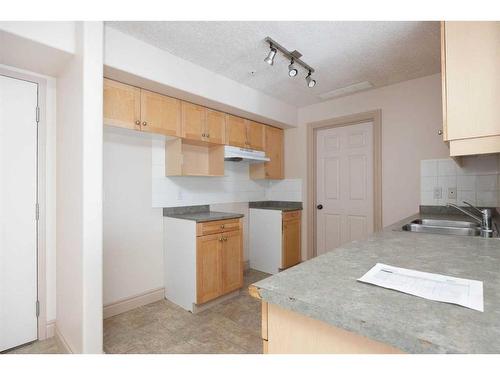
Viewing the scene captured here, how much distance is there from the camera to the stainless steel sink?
1.71 meters

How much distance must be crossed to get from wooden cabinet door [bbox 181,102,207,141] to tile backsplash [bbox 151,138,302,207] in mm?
349

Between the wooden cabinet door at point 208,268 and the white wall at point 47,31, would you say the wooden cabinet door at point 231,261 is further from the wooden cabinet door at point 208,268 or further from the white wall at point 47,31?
the white wall at point 47,31

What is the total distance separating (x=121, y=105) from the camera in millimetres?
2145

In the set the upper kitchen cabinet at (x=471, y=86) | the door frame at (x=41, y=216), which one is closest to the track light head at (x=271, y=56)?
the upper kitchen cabinet at (x=471, y=86)

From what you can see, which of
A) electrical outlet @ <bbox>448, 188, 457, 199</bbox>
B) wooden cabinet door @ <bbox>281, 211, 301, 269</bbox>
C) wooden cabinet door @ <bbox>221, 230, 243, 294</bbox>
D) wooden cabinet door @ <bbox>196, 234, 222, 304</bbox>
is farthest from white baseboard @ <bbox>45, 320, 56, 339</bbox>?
electrical outlet @ <bbox>448, 188, 457, 199</bbox>

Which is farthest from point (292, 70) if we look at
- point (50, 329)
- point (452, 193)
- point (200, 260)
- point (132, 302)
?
point (50, 329)

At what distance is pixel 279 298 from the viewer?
70 centimetres

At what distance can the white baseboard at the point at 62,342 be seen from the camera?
1.80 metres

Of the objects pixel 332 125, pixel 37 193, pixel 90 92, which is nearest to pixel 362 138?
pixel 332 125

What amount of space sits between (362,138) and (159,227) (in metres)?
2.68

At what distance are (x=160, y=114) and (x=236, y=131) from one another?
99cm

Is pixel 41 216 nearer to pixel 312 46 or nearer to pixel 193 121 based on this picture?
pixel 193 121

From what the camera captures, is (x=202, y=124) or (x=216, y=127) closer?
(x=202, y=124)

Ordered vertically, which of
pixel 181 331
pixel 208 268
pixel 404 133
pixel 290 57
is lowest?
pixel 181 331
